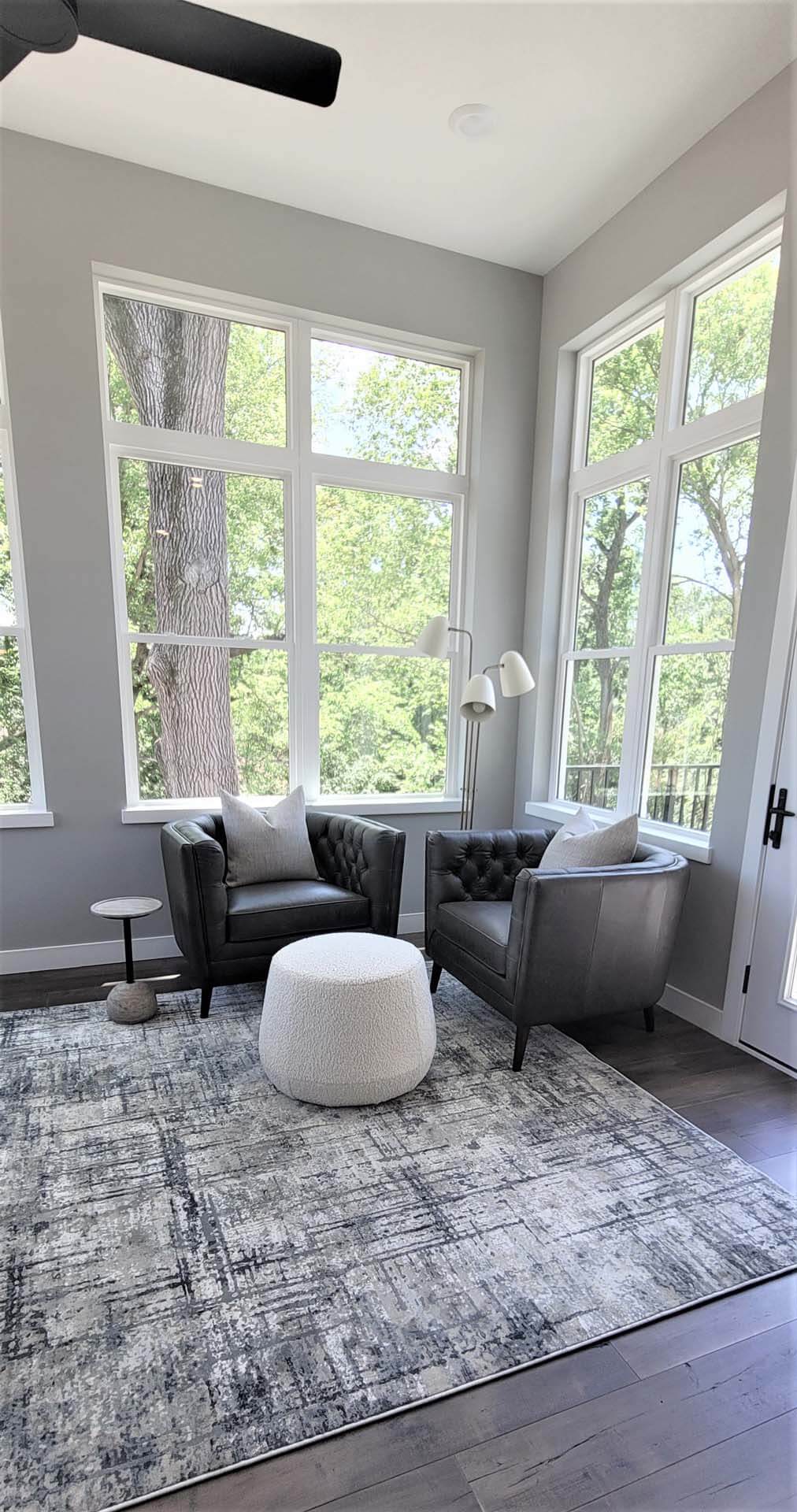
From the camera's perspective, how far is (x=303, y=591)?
3.55 metres

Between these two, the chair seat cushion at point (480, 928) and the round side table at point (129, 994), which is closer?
the chair seat cushion at point (480, 928)

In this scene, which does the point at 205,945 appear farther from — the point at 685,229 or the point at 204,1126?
the point at 685,229

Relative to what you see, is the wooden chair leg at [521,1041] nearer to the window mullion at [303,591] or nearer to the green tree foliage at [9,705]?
the window mullion at [303,591]

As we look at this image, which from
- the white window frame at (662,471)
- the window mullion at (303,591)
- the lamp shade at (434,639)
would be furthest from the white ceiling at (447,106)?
the lamp shade at (434,639)

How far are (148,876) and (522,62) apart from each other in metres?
3.59

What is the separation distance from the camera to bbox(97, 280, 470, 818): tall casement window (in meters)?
3.29

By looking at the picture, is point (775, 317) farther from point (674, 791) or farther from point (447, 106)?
point (674, 791)

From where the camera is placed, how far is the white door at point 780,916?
248cm

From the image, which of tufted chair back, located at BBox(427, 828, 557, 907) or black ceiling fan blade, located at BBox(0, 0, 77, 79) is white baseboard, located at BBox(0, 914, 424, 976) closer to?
tufted chair back, located at BBox(427, 828, 557, 907)

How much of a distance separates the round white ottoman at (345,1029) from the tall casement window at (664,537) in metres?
1.57

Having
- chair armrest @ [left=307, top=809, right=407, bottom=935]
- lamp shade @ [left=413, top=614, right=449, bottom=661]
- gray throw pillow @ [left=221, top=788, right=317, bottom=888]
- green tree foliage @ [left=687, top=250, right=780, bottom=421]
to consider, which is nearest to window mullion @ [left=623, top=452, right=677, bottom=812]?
green tree foliage @ [left=687, top=250, right=780, bottom=421]

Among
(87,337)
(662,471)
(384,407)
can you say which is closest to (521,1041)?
(662,471)

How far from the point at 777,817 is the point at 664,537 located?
138 centimetres

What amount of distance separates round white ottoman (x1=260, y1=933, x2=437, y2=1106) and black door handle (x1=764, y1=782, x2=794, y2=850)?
139cm
